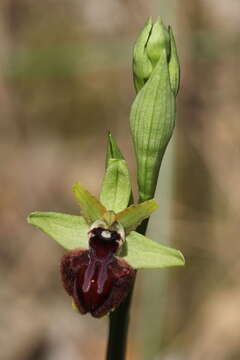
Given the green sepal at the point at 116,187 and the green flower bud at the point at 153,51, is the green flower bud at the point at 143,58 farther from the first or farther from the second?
the green sepal at the point at 116,187

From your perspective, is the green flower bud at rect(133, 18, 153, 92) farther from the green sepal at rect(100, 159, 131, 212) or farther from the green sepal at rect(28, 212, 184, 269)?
the green sepal at rect(28, 212, 184, 269)

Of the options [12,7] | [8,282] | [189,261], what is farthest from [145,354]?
[12,7]

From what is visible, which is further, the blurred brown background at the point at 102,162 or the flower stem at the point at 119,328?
the blurred brown background at the point at 102,162

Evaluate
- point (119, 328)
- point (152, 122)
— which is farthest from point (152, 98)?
point (119, 328)

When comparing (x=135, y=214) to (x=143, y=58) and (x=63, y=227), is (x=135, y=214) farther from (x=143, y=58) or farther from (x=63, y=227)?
(x=143, y=58)

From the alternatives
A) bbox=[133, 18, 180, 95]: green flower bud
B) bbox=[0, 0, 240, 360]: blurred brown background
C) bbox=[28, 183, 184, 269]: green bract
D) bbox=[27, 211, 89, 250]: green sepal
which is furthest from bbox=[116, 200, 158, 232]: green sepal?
bbox=[0, 0, 240, 360]: blurred brown background

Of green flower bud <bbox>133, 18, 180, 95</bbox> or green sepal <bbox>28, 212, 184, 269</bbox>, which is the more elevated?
green flower bud <bbox>133, 18, 180, 95</bbox>

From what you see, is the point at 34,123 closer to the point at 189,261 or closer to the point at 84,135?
the point at 84,135

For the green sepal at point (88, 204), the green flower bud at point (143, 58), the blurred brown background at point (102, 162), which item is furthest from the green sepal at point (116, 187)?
the blurred brown background at point (102, 162)
